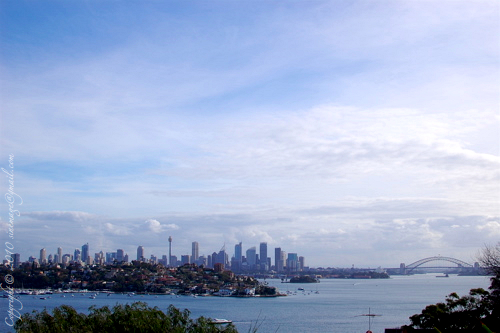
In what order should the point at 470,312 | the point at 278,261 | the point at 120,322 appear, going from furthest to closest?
the point at 278,261, the point at 470,312, the point at 120,322

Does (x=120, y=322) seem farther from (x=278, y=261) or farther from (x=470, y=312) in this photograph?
(x=278, y=261)

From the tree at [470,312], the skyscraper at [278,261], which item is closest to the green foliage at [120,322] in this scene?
the tree at [470,312]

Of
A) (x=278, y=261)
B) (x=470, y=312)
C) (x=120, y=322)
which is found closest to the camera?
(x=120, y=322)

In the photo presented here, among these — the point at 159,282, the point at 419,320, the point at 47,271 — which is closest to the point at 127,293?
the point at 159,282

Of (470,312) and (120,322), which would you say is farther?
(470,312)

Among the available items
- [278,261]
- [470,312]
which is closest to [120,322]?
[470,312]

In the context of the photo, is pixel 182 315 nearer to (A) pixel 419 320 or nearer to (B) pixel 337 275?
(A) pixel 419 320

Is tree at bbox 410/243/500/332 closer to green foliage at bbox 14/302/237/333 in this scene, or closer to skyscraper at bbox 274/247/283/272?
green foliage at bbox 14/302/237/333

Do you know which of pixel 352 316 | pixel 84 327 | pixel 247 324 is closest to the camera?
pixel 84 327
